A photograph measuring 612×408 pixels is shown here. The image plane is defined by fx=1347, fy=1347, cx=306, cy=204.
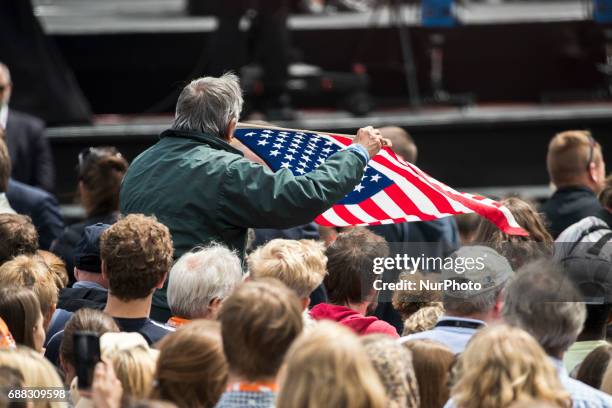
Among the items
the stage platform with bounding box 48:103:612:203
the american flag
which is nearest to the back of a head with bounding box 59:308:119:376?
the american flag

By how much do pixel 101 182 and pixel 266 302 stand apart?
10.8ft

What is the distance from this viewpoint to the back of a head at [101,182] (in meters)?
6.92

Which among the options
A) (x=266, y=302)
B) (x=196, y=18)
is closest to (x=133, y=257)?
(x=266, y=302)

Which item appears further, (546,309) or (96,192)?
(96,192)

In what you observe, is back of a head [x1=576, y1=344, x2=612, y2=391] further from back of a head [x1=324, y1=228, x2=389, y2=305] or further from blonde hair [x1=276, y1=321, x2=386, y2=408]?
blonde hair [x1=276, y1=321, x2=386, y2=408]

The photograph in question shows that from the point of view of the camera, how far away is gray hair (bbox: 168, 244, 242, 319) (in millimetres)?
4949

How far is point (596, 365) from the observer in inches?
185

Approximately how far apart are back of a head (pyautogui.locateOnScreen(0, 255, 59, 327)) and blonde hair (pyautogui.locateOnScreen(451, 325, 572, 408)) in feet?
6.59

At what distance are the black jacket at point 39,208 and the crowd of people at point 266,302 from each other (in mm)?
517

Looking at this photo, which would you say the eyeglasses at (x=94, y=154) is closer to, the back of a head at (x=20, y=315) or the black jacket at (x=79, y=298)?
the black jacket at (x=79, y=298)

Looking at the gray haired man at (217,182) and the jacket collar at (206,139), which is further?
the jacket collar at (206,139)

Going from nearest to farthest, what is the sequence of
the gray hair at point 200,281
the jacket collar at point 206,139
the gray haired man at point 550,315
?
1. the gray haired man at point 550,315
2. the gray hair at point 200,281
3. the jacket collar at point 206,139

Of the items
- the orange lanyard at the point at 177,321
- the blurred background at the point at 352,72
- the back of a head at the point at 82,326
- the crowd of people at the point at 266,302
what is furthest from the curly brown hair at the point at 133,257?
the blurred background at the point at 352,72

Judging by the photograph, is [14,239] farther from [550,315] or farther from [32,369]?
[550,315]
